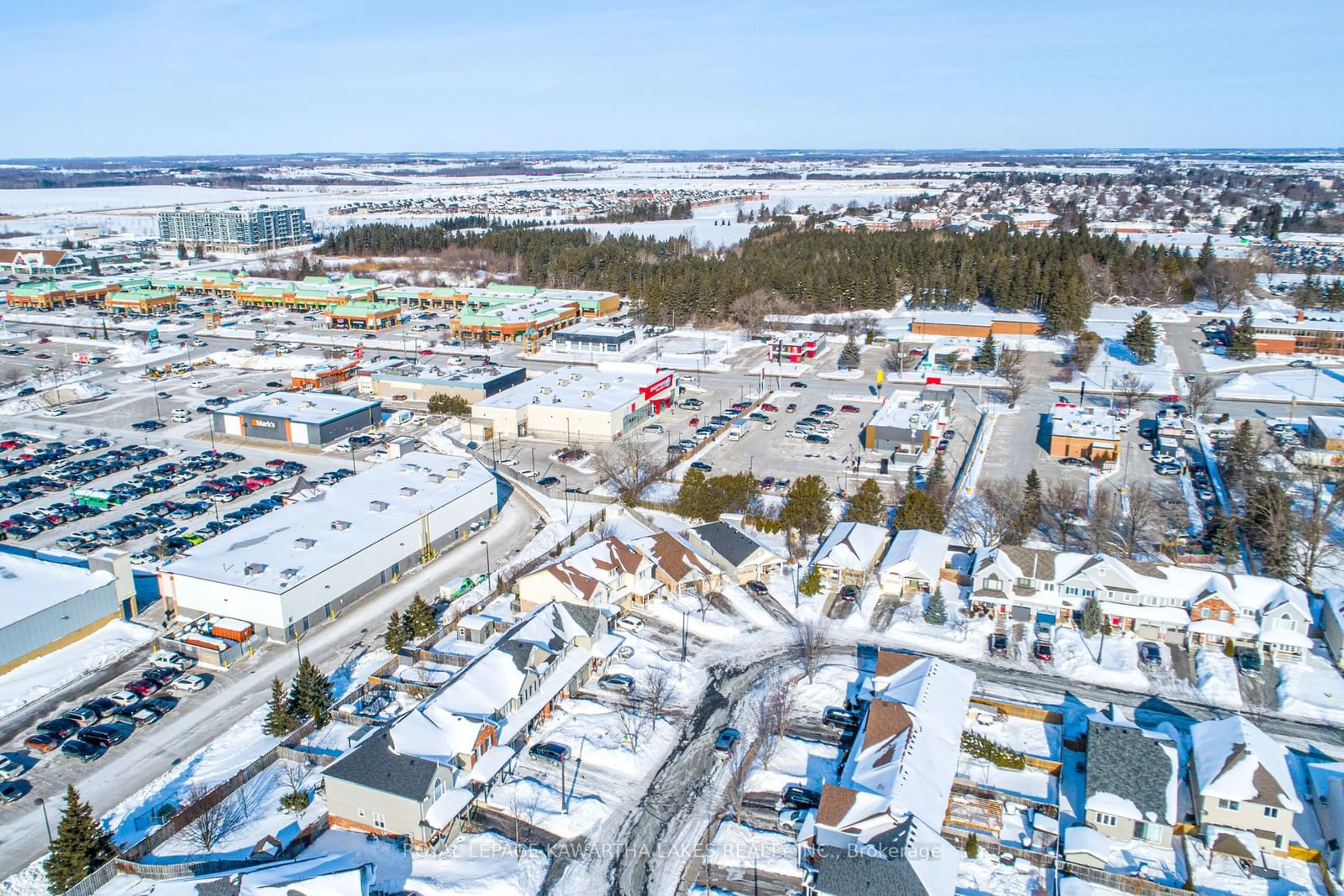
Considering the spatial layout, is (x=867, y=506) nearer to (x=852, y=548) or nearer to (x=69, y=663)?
(x=852, y=548)

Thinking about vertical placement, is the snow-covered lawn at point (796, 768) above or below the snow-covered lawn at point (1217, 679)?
below

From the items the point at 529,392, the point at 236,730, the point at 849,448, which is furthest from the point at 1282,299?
the point at 236,730

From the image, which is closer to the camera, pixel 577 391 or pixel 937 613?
pixel 937 613

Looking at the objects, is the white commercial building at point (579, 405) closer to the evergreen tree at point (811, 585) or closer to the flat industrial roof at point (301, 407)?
the flat industrial roof at point (301, 407)

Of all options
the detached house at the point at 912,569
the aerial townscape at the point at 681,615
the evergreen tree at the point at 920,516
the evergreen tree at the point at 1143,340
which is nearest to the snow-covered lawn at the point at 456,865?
the aerial townscape at the point at 681,615

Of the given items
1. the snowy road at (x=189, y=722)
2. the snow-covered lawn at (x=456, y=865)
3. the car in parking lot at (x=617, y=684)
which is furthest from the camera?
the car in parking lot at (x=617, y=684)

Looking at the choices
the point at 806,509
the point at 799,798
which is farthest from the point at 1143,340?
the point at 799,798
